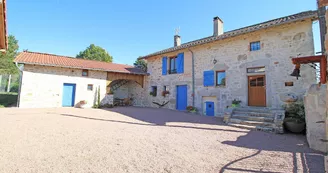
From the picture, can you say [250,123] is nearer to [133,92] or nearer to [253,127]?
[253,127]

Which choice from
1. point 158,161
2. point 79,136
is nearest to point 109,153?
point 158,161

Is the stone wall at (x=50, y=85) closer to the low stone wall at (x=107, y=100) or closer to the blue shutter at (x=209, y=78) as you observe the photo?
the low stone wall at (x=107, y=100)

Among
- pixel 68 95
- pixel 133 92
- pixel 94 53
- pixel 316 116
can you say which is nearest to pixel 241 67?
pixel 316 116

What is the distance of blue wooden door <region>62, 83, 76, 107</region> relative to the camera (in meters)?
10.6

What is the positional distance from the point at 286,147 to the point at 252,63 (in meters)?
4.93

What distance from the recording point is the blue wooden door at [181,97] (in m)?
10.4

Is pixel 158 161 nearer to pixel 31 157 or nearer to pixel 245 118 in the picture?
pixel 31 157

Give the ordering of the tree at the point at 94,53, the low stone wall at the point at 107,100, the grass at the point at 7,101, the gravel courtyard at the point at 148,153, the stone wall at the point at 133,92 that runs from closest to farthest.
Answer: the gravel courtyard at the point at 148,153
the grass at the point at 7,101
the low stone wall at the point at 107,100
the stone wall at the point at 133,92
the tree at the point at 94,53

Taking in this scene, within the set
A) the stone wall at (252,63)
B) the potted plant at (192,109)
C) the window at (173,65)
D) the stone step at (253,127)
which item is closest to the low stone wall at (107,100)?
the stone wall at (252,63)

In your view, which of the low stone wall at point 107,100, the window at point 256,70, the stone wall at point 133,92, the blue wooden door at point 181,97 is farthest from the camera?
the stone wall at point 133,92

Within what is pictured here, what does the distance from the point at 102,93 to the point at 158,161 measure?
34.0ft

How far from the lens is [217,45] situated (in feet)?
29.9

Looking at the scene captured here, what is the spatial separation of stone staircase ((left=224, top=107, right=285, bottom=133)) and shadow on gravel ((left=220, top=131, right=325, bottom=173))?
733 millimetres

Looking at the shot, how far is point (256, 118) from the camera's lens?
19.5ft
